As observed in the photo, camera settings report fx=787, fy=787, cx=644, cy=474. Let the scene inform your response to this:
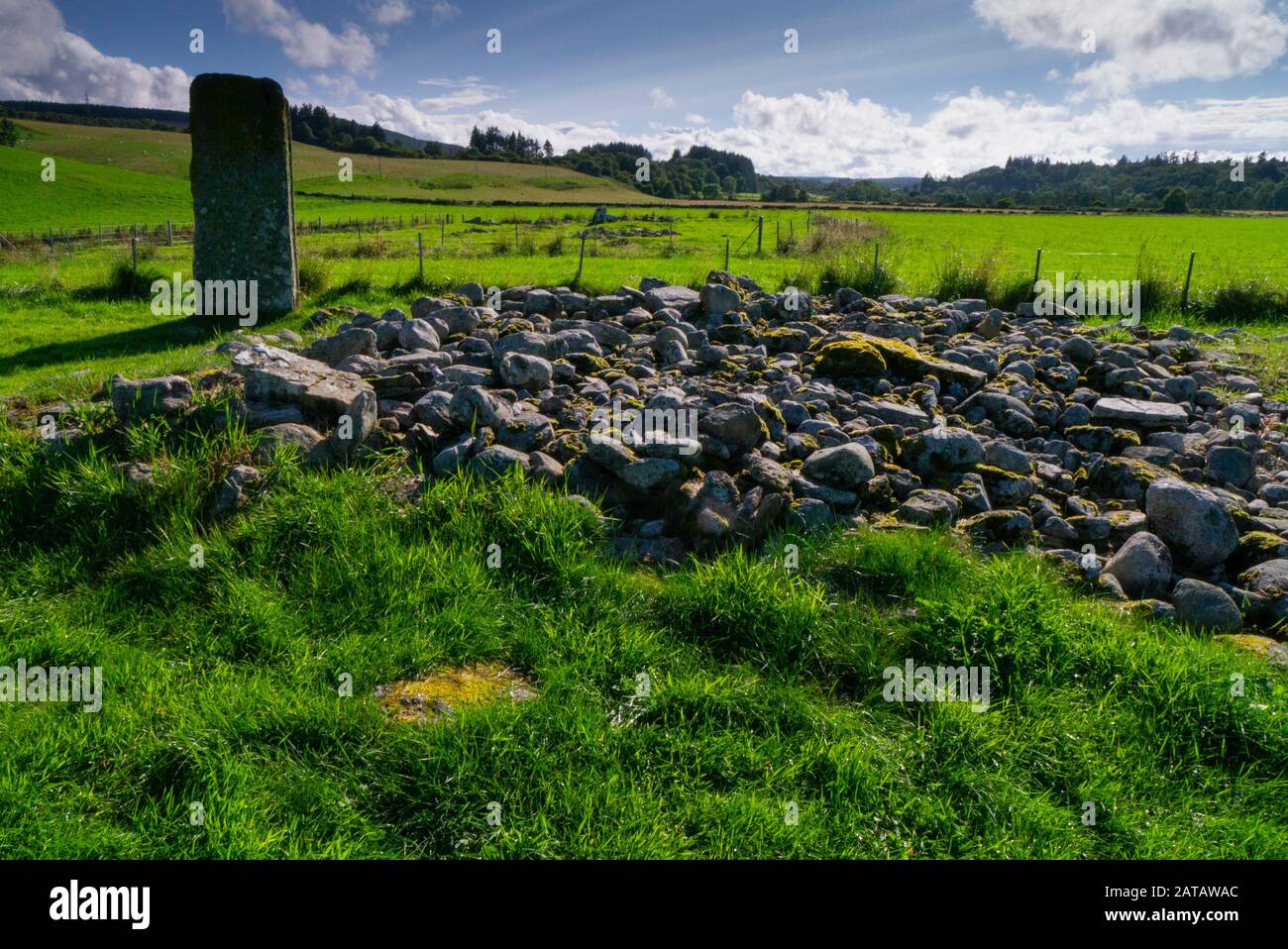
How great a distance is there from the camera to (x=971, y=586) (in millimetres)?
5328

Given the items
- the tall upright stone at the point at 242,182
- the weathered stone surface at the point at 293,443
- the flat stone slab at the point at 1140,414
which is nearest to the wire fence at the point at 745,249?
the tall upright stone at the point at 242,182

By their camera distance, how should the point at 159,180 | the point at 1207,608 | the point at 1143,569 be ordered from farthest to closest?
the point at 159,180 < the point at 1143,569 < the point at 1207,608

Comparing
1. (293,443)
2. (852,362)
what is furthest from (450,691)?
(852,362)

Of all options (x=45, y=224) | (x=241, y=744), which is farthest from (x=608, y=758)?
(x=45, y=224)

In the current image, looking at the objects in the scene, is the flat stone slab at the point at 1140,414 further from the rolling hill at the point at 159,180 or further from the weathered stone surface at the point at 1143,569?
the rolling hill at the point at 159,180

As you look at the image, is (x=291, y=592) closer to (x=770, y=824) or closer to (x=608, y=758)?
(x=608, y=758)

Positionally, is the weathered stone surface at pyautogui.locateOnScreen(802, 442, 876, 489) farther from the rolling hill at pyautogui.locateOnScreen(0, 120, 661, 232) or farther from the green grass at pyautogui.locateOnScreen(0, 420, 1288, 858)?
the rolling hill at pyautogui.locateOnScreen(0, 120, 661, 232)

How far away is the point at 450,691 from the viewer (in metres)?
4.44

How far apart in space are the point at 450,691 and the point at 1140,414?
7658mm

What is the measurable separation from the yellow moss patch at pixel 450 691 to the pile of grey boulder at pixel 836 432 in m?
1.77

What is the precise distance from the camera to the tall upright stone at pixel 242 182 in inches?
547

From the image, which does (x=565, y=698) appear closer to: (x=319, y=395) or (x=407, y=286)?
(x=319, y=395)

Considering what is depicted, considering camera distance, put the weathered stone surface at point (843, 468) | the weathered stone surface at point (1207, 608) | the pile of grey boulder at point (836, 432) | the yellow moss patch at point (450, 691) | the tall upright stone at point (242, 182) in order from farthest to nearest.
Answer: the tall upright stone at point (242, 182) → the weathered stone surface at point (843, 468) → the pile of grey boulder at point (836, 432) → the weathered stone surface at point (1207, 608) → the yellow moss patch at point (450, 691)

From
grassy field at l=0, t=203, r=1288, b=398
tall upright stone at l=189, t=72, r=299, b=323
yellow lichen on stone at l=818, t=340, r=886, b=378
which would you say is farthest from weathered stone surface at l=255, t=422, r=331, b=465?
tall upright stone at l=189, t=72, r=299, b=323
